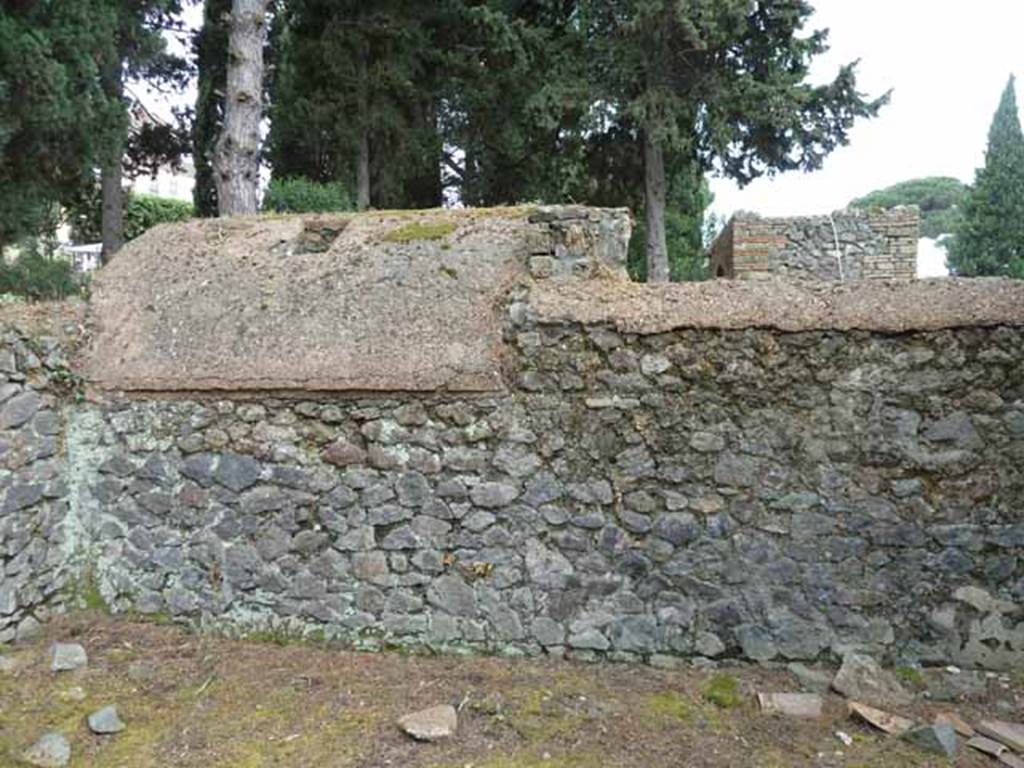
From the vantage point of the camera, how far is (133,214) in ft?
50.3

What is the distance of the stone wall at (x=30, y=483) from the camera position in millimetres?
4113

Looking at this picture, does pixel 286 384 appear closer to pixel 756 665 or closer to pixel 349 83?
pixel 756 665

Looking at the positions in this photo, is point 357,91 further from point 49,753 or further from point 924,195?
point 924,195

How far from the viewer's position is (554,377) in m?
4.07

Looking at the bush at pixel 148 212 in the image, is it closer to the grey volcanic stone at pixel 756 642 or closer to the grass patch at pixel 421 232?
the grass patch at pixel 421 232

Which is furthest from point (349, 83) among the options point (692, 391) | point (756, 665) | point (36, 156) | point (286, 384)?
point (756, 665)

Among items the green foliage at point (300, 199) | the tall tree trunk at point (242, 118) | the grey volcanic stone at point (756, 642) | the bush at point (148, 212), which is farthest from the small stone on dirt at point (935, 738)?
the bush at point (148, 212)

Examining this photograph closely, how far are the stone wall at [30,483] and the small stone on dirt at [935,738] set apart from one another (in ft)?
14.8

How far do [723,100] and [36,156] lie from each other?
31.2 feet

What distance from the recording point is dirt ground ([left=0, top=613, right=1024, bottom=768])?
126 inches

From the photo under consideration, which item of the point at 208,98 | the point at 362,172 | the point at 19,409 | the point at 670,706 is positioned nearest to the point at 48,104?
the point at 19,409

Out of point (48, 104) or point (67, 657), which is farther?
point (48, 104)

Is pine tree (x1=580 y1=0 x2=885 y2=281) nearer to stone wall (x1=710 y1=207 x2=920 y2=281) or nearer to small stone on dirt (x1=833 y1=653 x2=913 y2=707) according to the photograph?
stone wall (x1=710 y1=207 x2=920 y2=281)

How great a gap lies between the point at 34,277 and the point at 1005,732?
987 cm
